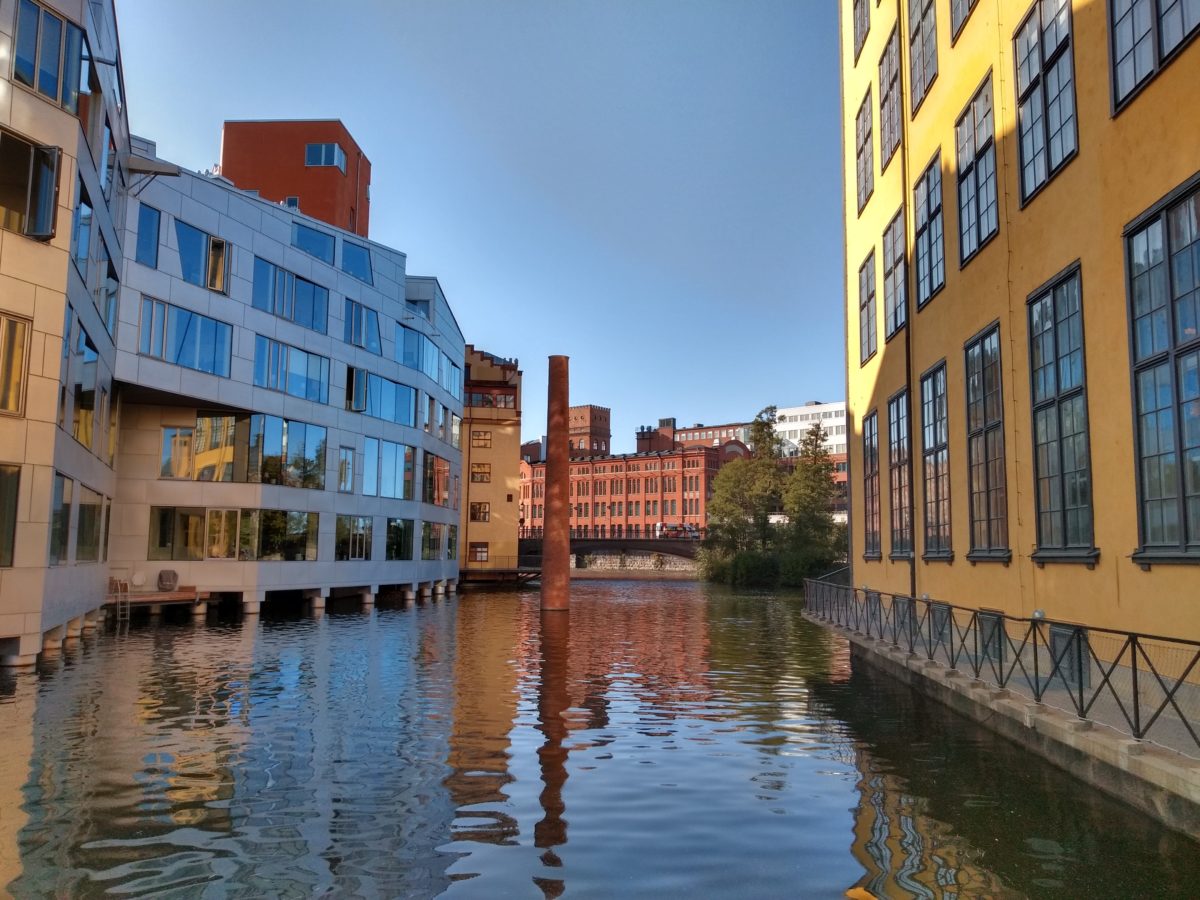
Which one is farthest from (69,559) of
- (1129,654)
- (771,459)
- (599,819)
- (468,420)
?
(771,459)

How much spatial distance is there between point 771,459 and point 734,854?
247 ft

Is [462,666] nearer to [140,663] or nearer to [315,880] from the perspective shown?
[140,663]

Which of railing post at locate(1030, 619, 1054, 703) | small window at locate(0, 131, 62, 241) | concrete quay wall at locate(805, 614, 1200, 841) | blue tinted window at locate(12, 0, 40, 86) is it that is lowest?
concrete quay wall at locate(805, 614, 1200, 841)

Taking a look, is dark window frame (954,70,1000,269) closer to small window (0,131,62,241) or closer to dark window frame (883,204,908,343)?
dark window frame (883,204,908,343)

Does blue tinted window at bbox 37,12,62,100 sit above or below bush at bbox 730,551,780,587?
above

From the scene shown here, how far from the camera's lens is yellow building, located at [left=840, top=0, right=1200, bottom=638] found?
10.4m

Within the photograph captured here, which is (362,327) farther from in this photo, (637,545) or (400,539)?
(637,545)

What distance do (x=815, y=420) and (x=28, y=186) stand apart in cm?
14505

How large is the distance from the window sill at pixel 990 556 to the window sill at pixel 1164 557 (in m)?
4.24

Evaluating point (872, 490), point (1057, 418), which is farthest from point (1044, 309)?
point (872, 490)

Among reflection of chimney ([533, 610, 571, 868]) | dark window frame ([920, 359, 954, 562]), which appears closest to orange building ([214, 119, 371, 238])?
reflection of chimney ([533, 610, 571, 868])

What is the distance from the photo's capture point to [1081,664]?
9.98 m

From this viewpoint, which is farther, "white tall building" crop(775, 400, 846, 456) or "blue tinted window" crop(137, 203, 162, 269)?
"white tall building" crop(775, 400, 846, 456)

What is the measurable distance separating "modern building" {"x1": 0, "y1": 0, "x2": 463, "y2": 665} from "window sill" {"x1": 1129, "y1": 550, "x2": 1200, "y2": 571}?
18122mm
